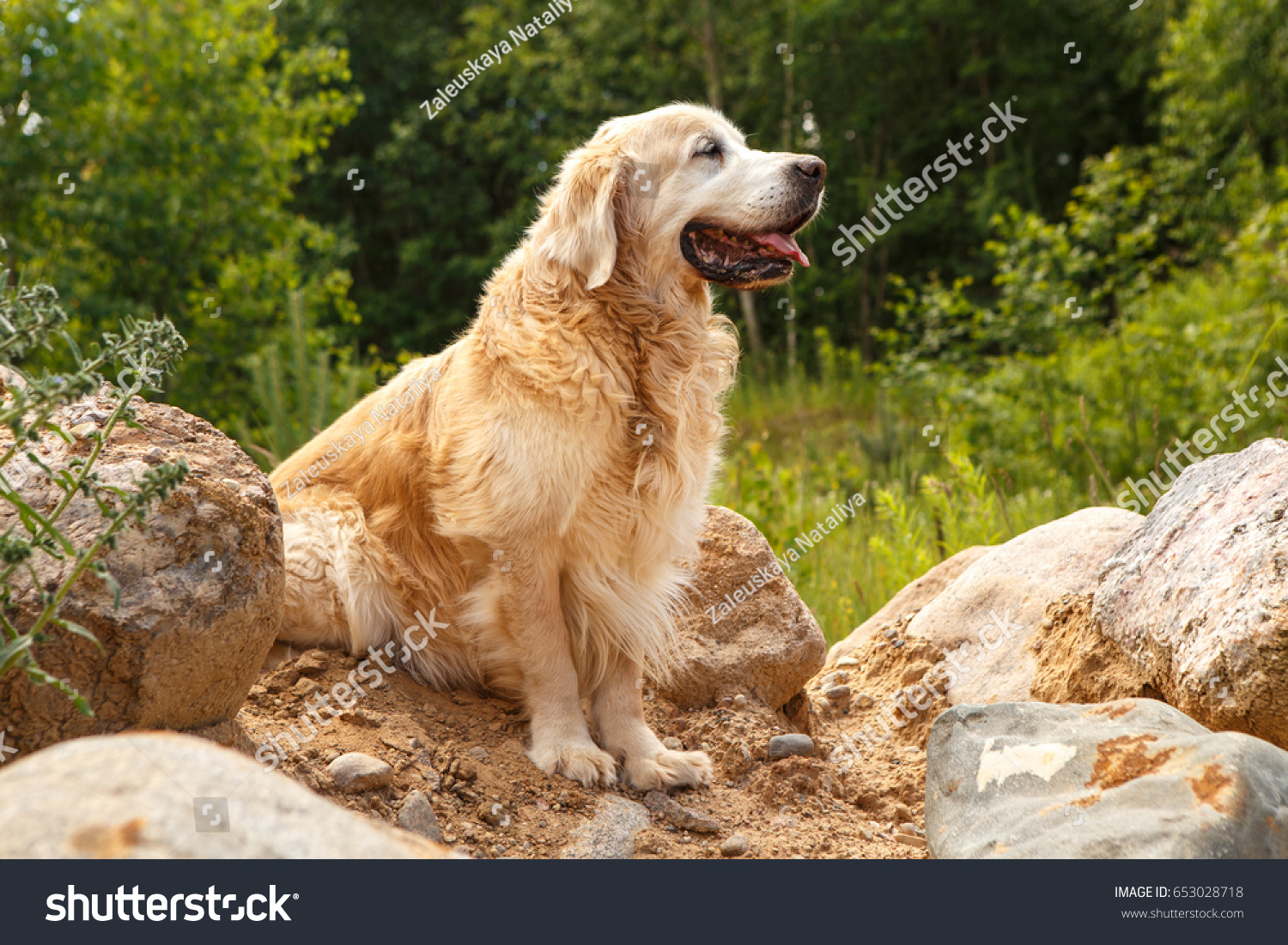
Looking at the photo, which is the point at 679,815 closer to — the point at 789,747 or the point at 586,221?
the point at 789,747

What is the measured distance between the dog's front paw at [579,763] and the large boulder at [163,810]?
1566 millimetres

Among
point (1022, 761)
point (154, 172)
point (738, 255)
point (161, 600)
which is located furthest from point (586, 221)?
point (154, 172)

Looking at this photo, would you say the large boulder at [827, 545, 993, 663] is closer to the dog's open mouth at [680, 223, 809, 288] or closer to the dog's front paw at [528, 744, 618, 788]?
the dog's front paw at [528, 744, 618, 788]

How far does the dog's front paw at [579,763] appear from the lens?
3064 mm

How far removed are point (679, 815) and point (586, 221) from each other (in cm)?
186

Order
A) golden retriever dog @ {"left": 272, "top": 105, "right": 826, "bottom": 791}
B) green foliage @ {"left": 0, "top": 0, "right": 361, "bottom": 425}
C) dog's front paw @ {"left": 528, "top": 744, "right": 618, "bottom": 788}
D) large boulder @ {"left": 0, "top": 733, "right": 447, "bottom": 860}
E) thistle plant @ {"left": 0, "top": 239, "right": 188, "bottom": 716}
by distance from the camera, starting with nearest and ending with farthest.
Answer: large boulder @ {"left": 0, "top": 733, "right": 447, "bottom": 860} → thistle plant @ {"left": 0, "top": 239, "right": 188, "bottom": 716} → dog's front paw @ {"left": 528, "top": 744, "right": 618, "bottom": 788} → golden retriever dog @ {"left": 272, "top": 105, "right": 826, "bottom": 791} → green foliage @ {"left": 0, "top": 0, "right": 361, "bottom": 425}

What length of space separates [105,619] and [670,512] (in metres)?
1.72

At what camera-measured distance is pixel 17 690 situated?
2.20 m

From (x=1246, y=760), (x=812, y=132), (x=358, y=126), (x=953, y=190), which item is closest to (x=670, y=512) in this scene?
(x=1246, y=760)

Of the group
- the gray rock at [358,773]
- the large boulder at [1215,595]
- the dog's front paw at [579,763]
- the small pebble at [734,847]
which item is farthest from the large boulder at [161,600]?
the large boulder at [1215,595]

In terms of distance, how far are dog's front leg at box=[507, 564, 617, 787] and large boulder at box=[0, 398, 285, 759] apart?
834mm

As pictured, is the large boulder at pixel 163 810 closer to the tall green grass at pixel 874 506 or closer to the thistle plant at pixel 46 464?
the thistle plant at pixel 46 464

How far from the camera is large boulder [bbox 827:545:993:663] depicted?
14.5ft

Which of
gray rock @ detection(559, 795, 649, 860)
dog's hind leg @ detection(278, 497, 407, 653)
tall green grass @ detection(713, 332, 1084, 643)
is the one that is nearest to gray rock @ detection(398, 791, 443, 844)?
gray rock @ detection(559, 795, 649, 860)
